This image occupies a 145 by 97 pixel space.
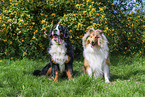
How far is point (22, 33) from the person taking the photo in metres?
5.80

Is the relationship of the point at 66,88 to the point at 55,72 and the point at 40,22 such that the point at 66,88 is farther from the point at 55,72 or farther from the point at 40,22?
the point at 40,22

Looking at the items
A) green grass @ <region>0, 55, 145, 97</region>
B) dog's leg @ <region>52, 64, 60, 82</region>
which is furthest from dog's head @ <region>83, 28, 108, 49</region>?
dog's leg @ <region>52, 64, 60, 82</region>

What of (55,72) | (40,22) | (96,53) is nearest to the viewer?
(96,53)

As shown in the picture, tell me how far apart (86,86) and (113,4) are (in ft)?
14.9

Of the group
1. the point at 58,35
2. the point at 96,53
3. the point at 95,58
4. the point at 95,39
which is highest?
the point at 58,35

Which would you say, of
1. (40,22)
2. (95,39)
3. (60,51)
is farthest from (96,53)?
(40,22)

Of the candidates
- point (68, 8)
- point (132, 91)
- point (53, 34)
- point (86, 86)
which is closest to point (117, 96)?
point (132, 91)

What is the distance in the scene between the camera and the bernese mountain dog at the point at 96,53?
11.8 ft

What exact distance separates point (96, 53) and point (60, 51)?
2.65ft

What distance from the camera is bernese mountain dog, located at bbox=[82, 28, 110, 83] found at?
3596 millimetres

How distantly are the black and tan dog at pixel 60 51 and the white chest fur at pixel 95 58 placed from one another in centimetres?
42

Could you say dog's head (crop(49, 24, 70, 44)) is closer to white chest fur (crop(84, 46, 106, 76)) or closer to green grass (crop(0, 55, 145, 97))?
white chest fur (crop(84, 46, 106, 76))

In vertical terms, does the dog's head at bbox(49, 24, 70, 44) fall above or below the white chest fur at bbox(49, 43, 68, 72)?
above

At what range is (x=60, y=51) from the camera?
368 cm
